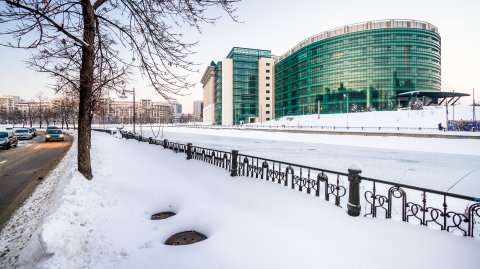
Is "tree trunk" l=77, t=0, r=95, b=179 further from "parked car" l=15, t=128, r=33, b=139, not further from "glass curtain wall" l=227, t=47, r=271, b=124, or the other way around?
"glass curtain wall" l=227, t=47, r=271, b=124

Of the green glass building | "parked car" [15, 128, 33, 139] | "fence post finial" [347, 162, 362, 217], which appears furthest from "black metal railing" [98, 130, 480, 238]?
the green glass building

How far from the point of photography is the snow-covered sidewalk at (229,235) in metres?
3.81

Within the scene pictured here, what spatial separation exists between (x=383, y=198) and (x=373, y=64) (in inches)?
3628

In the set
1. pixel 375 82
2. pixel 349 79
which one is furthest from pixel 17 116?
pixel 375 82

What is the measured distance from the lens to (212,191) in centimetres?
753

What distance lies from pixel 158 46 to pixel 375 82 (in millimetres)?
91869

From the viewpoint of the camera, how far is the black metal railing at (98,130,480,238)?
4.54 metres

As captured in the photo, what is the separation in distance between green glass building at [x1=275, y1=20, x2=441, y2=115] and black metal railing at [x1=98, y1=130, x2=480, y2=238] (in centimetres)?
7496

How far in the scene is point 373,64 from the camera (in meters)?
82.7

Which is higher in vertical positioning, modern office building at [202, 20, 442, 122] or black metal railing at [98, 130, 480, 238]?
modern office building at [202, 20, 442, 122]

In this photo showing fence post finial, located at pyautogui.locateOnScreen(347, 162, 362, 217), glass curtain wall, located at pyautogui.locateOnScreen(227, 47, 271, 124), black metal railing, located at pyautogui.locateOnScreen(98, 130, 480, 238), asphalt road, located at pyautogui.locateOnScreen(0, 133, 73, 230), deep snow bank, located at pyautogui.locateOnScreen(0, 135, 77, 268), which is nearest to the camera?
deep snow bank, located at pyautogui.locateOnScreen(0, 135, 77, 268)

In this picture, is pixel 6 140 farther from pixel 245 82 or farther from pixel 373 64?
pixel 245 82

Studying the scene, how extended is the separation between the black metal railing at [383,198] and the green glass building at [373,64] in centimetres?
7496

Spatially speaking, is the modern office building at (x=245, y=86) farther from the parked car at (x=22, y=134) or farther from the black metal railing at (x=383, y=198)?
the black metal railing at (x=383, y=198)
